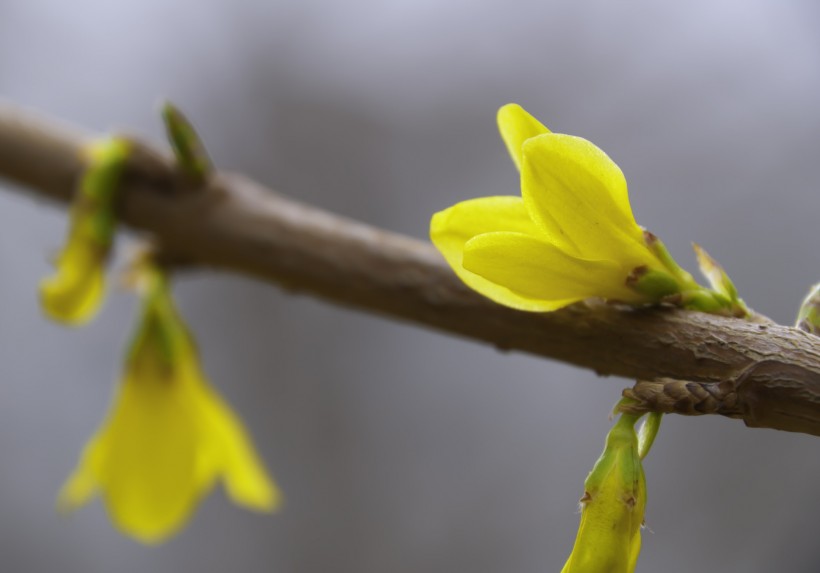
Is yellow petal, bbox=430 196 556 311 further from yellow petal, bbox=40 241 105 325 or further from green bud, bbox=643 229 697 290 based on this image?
yellow petal, bbox=40 241 105 325

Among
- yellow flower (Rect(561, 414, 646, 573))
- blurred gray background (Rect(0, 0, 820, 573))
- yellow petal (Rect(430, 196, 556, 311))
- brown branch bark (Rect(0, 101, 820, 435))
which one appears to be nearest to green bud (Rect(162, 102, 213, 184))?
brown branch bark (Rect(0, 101, 820, 435))

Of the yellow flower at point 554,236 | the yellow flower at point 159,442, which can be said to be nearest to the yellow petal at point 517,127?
the yellow flower at point 554,236

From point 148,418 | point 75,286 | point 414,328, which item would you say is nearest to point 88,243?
point 75,286

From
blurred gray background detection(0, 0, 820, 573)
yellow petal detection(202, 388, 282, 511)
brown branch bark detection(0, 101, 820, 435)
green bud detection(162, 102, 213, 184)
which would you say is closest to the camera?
brown branch bark detection(0, 101, 820, 435)

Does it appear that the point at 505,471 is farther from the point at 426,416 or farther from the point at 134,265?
the point at 134,265

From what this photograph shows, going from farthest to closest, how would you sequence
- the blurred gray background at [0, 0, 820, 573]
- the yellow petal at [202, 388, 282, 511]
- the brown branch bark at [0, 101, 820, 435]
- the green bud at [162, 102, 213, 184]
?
the blurred gray background at [0, 0, 820, 573]
the yellow petal at [202, 388, 282, 511]
the green bud at [162, 102, 213, 184]
the brown branch bark at [0, 101, 820, 435]
